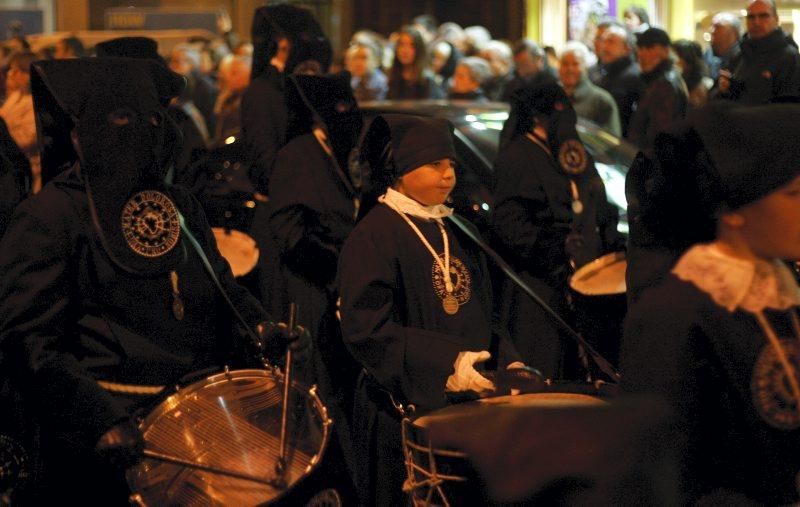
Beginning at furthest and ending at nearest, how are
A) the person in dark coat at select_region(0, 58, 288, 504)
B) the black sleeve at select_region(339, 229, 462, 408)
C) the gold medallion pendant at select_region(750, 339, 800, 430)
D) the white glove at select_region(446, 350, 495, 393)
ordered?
the black sleeve at select_region(339, 229, 462, 408) → the white glove at select_region(446, 350, 495, 393) → the person in dark coat at select_region(0, 58, 288, 504) → the gold medallion pendant at select_region(750, 339, 800, 430)

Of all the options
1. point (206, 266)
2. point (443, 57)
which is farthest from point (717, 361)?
point (443, 57)

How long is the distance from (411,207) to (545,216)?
2.13m

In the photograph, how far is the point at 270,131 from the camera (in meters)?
8.51

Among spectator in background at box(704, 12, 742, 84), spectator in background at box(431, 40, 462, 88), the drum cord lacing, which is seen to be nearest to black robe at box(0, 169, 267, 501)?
the drum cord lacing

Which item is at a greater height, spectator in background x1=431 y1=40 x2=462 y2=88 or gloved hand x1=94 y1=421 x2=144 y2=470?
spectator in background x1=431 y1=40 x2=462 y2=88

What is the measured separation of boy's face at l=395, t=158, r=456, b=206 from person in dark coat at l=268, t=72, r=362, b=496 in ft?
5.49

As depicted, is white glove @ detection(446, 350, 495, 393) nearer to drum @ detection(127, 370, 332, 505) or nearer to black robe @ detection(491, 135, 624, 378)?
drum @ detection(127, 370, 332, 505)

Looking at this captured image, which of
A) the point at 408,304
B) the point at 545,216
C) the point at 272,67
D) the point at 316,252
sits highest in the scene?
the point at 272,67

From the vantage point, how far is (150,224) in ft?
15.0

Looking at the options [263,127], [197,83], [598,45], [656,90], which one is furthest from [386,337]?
[197,83]

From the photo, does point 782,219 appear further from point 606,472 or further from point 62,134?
point 62,134

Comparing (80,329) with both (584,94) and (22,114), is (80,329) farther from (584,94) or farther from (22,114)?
(584,94)

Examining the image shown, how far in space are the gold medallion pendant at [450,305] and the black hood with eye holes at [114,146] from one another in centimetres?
107

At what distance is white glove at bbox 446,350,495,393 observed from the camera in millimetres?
4660
